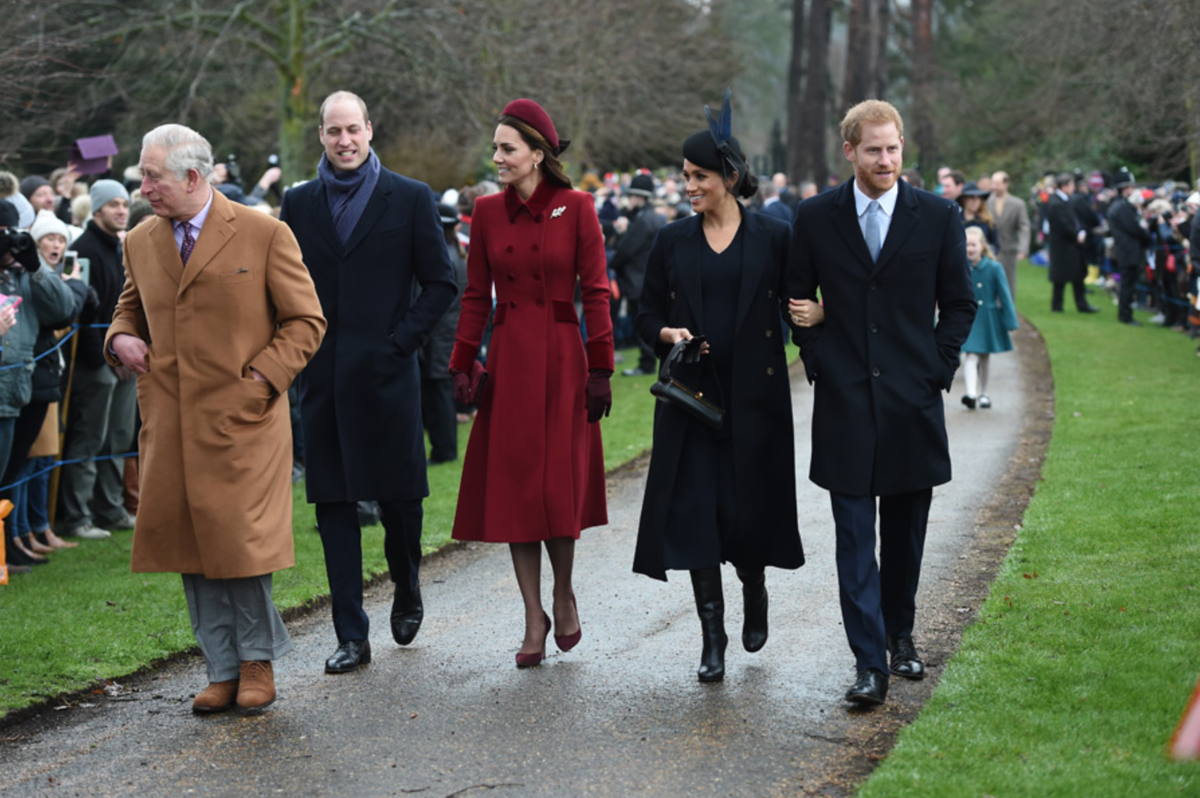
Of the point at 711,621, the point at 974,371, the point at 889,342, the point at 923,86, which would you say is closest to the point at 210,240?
the point at 711,621

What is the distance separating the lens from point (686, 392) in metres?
6.03

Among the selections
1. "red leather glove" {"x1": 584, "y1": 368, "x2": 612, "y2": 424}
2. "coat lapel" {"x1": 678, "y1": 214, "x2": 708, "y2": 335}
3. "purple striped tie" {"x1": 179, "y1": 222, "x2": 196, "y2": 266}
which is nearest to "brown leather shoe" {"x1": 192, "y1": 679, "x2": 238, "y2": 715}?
"purple striped tie" {"x1": 179, "y1": 222, "x2": 196, "y2": 266}

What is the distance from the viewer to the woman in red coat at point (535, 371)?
631 cm

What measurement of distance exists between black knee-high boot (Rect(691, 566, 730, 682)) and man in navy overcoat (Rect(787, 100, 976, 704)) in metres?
0.54

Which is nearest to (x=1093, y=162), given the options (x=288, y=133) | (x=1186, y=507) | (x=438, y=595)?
(x=288, y=133)

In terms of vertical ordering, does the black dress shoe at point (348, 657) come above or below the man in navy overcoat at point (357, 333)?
below

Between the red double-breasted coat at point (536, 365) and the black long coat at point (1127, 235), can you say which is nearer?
the red double-breasted coat at point (536, 365)

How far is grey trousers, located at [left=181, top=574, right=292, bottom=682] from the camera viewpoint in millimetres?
5824

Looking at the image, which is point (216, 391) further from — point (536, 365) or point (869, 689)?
point (869, 689)

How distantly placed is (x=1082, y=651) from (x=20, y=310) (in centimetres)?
580

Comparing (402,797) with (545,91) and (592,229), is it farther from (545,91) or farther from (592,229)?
(545,91)

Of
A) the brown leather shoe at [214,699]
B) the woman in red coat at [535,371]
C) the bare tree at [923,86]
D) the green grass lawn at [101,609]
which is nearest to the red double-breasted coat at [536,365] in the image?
the woman in red coat at [535,371]

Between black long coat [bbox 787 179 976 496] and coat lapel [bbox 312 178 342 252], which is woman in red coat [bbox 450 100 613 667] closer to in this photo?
coat lapel [bbox 312 178 342 252]

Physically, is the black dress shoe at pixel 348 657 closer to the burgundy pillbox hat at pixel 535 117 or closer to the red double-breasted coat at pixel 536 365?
the red double-breasted coat at pixel 536 365
